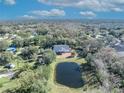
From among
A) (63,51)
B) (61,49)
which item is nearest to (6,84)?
(63,51)

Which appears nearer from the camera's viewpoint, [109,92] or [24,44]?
[109,92]

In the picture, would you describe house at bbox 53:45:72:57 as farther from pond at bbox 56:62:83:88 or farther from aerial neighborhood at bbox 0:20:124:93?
pond at bbox 56:62:83:88

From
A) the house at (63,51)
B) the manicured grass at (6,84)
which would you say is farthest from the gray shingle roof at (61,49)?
the manicured grass at (6,84)

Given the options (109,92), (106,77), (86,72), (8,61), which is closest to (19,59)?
(8,61)

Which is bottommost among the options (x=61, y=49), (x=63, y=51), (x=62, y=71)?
(x=62, y=71)

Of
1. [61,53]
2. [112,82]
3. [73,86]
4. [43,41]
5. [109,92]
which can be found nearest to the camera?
[109,92]

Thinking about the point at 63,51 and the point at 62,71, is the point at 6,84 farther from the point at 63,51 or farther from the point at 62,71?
the point at 63,51

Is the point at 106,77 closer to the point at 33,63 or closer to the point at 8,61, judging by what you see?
the point at 33,63

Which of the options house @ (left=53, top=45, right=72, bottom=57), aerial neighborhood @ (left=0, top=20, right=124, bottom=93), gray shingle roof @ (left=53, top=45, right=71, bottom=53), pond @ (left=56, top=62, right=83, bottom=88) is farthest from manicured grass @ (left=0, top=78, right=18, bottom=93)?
gray shingle roof @ (left=53, top=45, right=71, bottom=53)

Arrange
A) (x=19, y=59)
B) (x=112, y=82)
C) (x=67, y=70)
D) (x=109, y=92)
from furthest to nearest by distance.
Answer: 1. (x=19, y=59)
2. (x=67, y=70)
3. (x=112, y=82)
4. (x=109, y=92)
